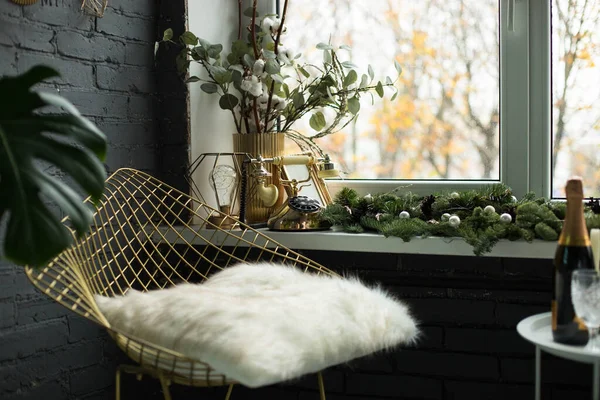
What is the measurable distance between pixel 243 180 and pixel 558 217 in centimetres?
95

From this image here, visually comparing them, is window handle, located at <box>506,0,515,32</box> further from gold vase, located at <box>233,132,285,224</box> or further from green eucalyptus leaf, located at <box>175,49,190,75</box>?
green eucalyptus leaf, located at <box>175,49,190,75</box>

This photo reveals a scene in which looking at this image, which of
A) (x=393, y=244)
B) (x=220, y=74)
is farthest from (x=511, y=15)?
(x=220, y=74)

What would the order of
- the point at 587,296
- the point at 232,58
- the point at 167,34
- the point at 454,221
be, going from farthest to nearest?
the point at 232,58
the point at 167,34
the point at 454,221
the point at 587,296

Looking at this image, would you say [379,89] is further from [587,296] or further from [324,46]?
[587,296]

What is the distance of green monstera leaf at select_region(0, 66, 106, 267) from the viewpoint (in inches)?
52.7

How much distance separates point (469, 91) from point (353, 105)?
0.37m

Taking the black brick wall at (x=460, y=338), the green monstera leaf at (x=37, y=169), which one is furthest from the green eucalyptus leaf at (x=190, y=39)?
the green monstera leaf at (x=37, y=169)

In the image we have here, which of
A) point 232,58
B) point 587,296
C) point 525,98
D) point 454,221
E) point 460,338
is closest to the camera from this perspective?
point 587,296

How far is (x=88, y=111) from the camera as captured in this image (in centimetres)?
234

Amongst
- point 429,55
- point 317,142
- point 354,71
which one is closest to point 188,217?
point 317,142

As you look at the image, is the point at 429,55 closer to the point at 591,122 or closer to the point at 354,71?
the point at 354,71

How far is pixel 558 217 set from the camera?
2.06 metres

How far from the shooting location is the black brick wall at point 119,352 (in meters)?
2.14

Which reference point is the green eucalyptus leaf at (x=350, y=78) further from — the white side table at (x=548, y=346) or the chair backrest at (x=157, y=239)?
the white side table at (x=548, y=346)
